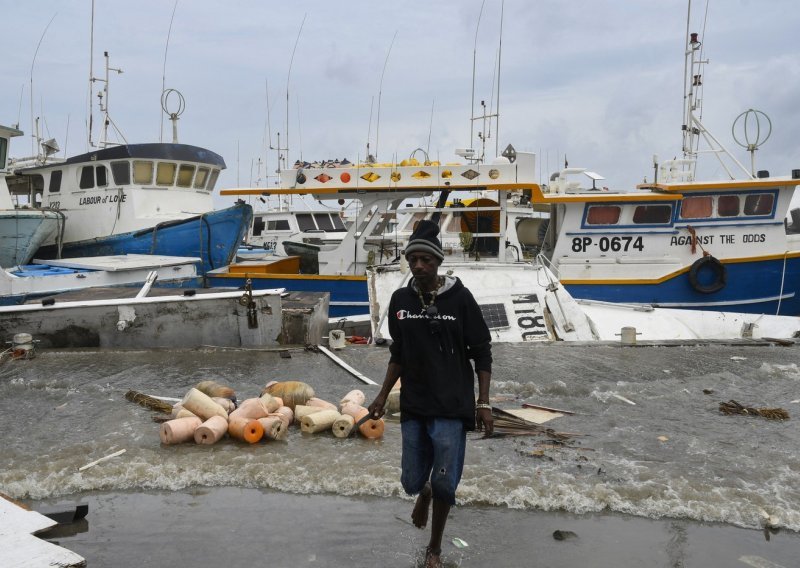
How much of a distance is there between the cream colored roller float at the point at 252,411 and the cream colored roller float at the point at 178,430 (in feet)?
0.93

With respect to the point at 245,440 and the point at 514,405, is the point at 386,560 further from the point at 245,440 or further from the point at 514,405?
the point at 514,405

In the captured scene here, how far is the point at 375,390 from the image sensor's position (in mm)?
7375

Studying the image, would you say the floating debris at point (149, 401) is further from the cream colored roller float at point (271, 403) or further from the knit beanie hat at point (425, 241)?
the knit beanie hat at point (425, 241)

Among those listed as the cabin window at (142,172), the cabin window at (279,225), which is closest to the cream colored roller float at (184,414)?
the cabin window at (142,172)

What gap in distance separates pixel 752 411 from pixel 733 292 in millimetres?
9791

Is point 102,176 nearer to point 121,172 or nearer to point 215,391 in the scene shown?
point 121,172

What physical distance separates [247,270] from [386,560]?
11.7m

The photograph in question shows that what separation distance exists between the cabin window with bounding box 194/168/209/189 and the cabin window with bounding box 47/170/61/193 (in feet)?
10.7

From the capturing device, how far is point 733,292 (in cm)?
1562

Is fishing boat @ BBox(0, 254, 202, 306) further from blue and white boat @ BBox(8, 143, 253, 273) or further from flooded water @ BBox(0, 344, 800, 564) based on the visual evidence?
flooded water @ BBox(0, 344, 800, 564)

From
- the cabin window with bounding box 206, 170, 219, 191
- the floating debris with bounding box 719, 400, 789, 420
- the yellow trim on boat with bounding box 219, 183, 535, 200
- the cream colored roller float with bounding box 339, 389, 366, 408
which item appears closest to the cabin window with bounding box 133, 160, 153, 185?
the cabin window with bounding box 206, 170, 219, 191

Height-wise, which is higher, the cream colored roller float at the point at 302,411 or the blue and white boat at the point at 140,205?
the blue and white boat at the point at 140,205

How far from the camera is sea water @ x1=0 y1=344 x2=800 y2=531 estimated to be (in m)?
4.72

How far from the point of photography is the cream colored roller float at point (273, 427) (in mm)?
5598
